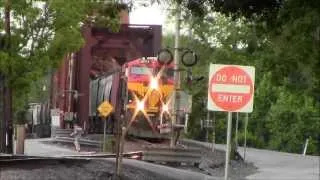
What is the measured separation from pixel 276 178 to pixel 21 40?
10.0m

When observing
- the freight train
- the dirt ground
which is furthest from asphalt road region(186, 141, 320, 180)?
the dirt ground

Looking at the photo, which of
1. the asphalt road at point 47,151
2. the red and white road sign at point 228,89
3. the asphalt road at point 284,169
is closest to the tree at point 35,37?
the asphalt road at point 47,151

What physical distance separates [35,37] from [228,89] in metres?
17.3

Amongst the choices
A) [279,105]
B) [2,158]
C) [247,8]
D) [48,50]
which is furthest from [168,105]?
[279,105]

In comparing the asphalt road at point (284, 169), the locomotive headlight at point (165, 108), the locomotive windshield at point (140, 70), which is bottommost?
the asphalt road at point (284, 169)

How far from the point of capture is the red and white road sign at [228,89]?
12.9m

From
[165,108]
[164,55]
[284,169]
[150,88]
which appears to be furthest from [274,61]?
[150,88]

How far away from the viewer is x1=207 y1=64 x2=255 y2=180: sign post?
42.2 feet

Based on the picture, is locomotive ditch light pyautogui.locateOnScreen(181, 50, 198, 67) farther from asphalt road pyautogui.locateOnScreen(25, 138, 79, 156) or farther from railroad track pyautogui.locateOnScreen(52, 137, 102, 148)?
railroad track pyautogui.locateOnScreen(52, 137, 102, 148)

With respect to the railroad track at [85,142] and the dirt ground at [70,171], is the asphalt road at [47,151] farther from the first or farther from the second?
the dirt ground at [70,171]

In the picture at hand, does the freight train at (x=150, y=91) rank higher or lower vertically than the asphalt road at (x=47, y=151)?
higher

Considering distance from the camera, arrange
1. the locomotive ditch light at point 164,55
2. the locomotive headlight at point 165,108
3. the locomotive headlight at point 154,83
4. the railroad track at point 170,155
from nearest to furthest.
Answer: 1. the railroad track at point 170,155
2. the locomotive ditch light at point 164,55
3. the locomotive headlight at point 165,108
4. the locomotive headlight at point 154,83

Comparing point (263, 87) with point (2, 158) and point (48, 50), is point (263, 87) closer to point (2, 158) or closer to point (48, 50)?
point (48, 50)

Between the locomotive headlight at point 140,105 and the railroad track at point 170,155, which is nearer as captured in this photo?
the railroad track at point 170,155
